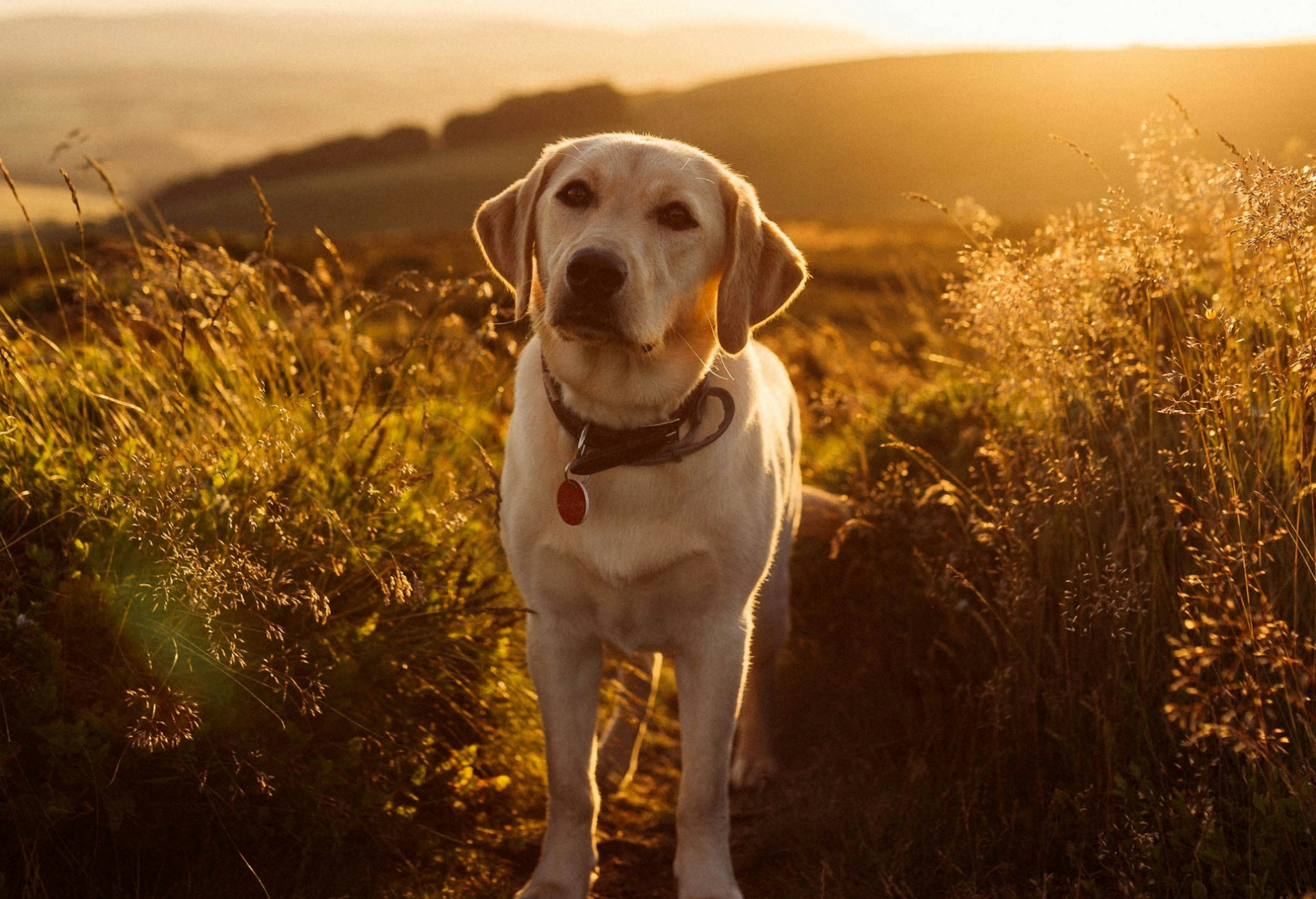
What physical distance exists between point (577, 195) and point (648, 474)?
0.82 metres

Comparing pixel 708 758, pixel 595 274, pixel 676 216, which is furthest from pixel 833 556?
pixel 595 274

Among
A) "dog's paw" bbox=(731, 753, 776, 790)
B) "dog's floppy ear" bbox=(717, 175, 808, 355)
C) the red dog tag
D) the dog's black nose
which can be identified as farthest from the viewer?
"dog's paw" bbox=(731, 753, 776, 790)

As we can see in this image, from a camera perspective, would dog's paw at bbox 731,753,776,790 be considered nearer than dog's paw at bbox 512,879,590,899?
No

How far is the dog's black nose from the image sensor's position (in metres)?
2.73

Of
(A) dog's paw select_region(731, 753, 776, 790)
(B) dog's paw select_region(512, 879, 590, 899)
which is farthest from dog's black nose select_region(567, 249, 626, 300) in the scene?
(A) dog's paw select_region(731, 753, 776, 790)

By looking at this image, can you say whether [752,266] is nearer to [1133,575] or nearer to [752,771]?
[1133,575]

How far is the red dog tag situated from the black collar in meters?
0.04

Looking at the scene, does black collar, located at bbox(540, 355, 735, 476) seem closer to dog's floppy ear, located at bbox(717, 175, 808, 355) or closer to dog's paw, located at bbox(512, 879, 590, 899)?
dog's floppy ear, located at bbox(717, 175, 808, 355)

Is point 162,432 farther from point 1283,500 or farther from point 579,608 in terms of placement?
point 1283,500

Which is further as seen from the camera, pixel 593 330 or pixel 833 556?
pixel 833 556

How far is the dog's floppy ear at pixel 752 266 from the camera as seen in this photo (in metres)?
3.11

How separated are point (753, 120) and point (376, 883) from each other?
32406 mm

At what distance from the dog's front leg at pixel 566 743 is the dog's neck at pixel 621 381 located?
599 millimetres

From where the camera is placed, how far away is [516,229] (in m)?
3.26
